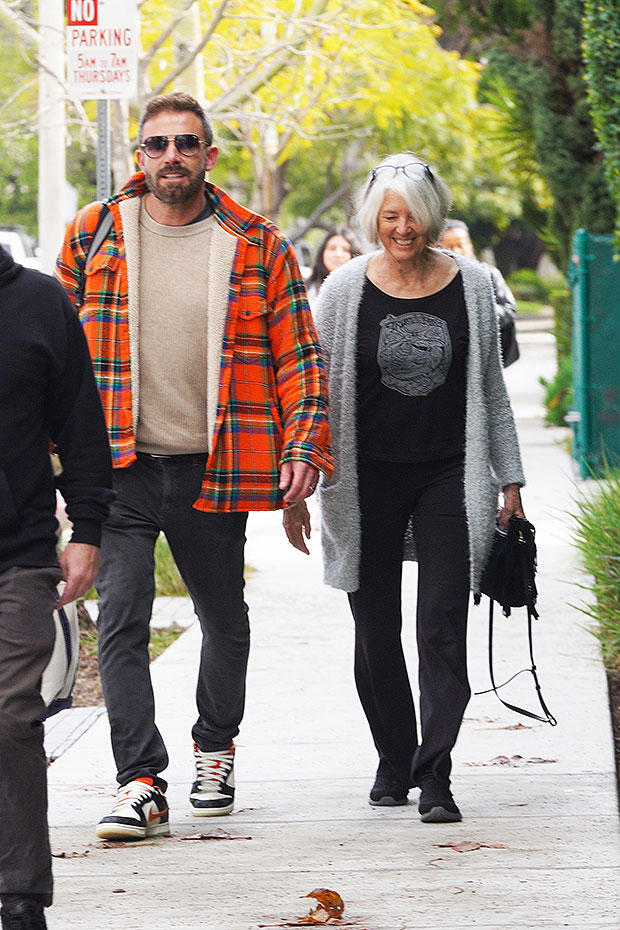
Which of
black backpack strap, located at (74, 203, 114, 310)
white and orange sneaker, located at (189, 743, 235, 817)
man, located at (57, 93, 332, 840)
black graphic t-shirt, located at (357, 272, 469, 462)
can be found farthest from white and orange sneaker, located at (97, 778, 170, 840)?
black backpack strap, located at (74, 203, 114, 310)

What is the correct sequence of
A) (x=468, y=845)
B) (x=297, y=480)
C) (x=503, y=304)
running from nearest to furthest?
(x=468, y=845), (x=297, y=480), (x=503, y=304)

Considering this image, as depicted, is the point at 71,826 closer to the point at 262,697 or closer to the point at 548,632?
the point at 262,697

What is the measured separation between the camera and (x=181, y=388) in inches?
191

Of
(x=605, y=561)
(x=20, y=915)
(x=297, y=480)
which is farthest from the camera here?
(x=605, y=561)

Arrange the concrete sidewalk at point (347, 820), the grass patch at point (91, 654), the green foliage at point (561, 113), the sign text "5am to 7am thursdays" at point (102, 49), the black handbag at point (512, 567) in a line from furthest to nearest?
the green foliage at point (561, 113) < the sign text "5am to 7am thursdays" at point (102, 49) < the grass patch at point (91, 654) < the black handbag at point (512, 567) < the concrete sidewalk at point (347, 820)

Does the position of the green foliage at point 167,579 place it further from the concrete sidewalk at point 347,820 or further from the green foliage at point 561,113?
the green foliage at point 561,113

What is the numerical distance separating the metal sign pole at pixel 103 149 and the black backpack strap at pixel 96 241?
2951 mm

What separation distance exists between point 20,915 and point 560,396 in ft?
46.5

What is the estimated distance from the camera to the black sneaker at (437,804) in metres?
4.82

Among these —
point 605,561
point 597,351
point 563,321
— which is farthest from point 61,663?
point 563,321

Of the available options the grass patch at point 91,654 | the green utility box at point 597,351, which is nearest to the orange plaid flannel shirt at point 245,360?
the grass patch at point 91,654

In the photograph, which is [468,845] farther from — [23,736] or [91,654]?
[91,654]

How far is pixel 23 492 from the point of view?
3652 millimetres

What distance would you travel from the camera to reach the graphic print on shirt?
4887 mm
